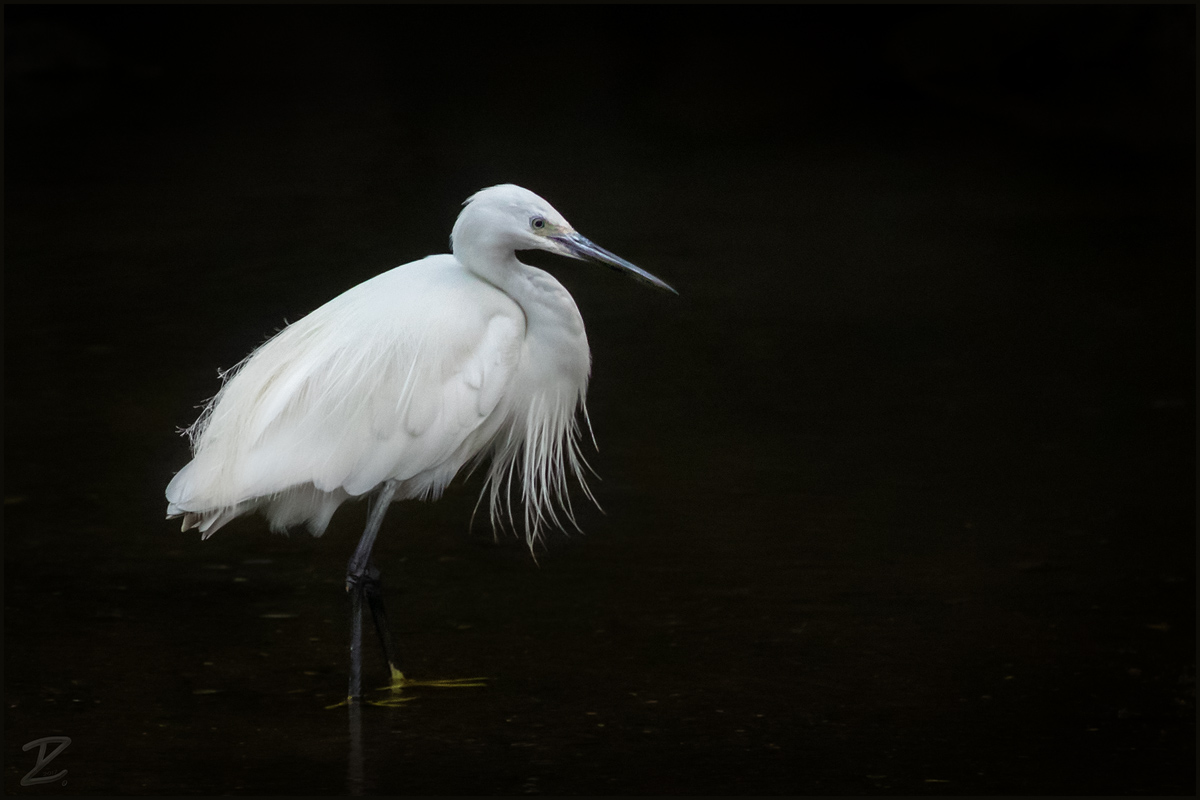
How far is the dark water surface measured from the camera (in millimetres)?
3609

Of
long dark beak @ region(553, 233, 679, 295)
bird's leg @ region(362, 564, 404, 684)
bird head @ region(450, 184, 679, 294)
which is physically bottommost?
bird's leg @ region(362, 564, 404, 684)

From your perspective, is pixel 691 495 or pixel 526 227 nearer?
pixel 526 227

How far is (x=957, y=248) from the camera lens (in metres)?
7.90

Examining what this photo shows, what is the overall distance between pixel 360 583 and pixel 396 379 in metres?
0.48

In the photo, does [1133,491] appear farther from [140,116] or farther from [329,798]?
[140,116]

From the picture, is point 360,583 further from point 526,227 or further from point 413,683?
point 526,227

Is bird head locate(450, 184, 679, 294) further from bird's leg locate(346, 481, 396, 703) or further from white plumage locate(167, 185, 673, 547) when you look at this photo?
bird's leg locate(346, 481, 396, 703)

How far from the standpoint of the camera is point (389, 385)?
3744 millimetres

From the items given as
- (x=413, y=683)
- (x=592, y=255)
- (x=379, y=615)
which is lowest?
(x=413, y=683)

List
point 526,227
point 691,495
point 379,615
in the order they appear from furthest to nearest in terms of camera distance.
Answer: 1. point 691,495
2. point 379,615
3. point 526,227

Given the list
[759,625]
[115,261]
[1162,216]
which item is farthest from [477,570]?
[1162,216]

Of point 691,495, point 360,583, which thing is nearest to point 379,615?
point 360,583

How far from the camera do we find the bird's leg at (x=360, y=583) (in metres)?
3.70

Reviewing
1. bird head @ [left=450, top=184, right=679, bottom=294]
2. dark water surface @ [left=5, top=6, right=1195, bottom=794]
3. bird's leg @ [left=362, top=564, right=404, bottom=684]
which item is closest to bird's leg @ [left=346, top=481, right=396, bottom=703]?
bird's leg @ [left=362, top=564, right=404, bottom=684]
